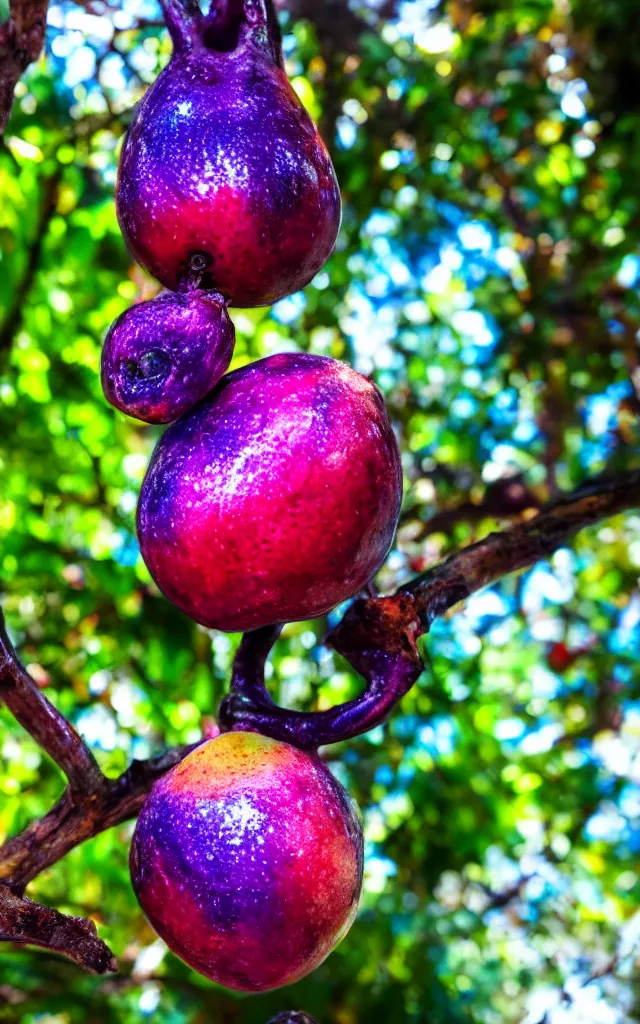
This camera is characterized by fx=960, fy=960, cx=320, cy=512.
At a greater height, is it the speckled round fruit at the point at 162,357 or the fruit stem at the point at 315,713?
the speckled round fruit at the point at 162,357

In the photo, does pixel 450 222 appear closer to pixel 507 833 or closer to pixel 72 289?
pixel 72 289

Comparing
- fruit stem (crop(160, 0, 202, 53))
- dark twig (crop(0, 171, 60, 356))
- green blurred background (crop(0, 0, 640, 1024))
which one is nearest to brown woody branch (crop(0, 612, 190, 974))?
fruit stem (crop(160, 0, 202, 53))

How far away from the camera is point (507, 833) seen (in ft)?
5.25

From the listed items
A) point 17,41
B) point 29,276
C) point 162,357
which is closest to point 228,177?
point 162,357

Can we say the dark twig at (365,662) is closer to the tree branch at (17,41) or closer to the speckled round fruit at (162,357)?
the speckled round fruit at (162,357)

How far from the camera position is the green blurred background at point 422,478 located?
4.48 ft

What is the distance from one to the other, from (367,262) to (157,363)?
1.35 meters

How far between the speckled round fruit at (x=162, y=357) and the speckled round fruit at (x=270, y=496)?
0.05ft

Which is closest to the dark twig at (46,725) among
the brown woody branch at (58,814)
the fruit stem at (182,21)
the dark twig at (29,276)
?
the brown woody branch at (58,814)

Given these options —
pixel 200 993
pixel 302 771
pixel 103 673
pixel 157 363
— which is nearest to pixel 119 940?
pixel 200 993

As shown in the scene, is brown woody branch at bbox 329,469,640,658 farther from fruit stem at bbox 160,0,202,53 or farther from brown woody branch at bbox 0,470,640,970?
fruit stem at bbox 160,0,202,53

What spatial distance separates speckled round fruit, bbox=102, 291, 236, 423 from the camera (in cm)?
45

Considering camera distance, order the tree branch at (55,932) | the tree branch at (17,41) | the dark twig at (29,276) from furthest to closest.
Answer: the dark twig at (29,276), the tree branch at (17,41), the tree branch at (55,932)

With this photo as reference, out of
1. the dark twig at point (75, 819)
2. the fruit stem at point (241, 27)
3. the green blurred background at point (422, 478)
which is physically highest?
the fruit stem at point (241, 27)
